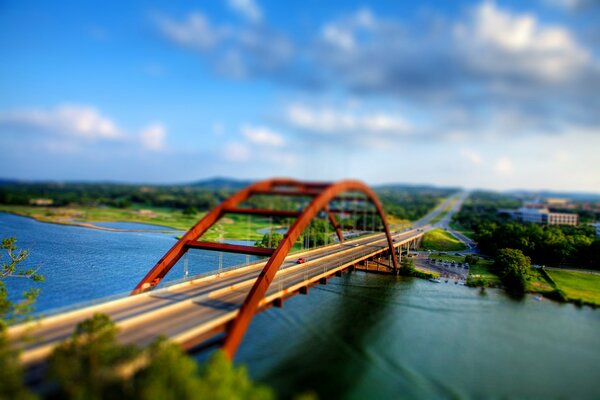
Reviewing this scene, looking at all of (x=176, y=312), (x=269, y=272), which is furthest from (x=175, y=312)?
(x=269, y=272)

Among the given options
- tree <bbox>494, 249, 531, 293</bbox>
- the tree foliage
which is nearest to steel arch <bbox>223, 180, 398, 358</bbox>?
the tree foliage

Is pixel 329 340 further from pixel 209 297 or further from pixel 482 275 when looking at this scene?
pixel 482 275

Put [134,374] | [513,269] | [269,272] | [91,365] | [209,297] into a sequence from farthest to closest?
[513,269], [209,297], [269,272], [134,374], [91,365]

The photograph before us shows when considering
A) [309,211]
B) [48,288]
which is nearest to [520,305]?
[309,211]

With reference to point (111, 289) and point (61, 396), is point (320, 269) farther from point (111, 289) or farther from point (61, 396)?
point (61, 396)

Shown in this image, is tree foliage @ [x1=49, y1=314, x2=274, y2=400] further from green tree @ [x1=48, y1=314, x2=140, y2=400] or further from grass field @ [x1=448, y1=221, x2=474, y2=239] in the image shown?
grass field @ [x1=448, y1=221, x2=474, y2=239]

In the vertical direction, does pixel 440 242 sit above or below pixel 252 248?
below

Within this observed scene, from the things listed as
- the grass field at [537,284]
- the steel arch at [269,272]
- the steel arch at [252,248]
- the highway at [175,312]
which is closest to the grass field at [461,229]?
the grass field at [537,284]
